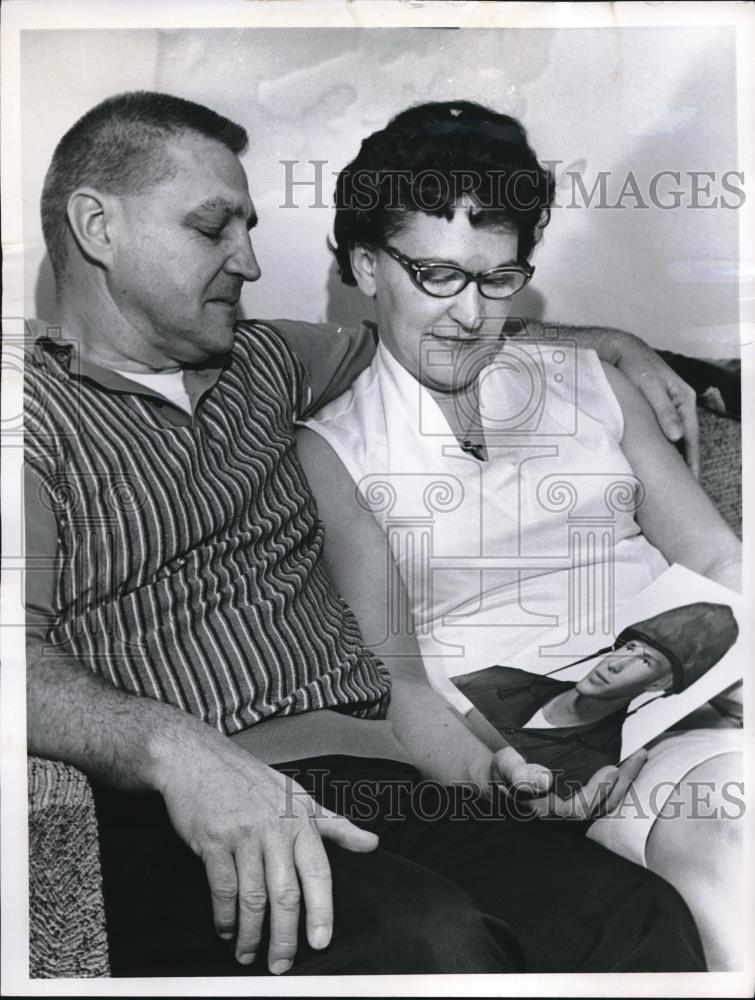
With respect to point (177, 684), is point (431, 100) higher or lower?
higher

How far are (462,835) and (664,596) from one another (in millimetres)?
563

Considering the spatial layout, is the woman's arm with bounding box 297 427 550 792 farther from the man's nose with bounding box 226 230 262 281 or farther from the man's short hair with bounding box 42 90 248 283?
the man's short hair with bounding box 42 90 248 283

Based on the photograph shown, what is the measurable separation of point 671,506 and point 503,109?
78cm

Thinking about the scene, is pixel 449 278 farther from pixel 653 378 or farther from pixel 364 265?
pixel 653 378

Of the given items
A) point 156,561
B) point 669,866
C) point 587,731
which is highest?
point 156,561

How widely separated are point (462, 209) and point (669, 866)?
1229 mm

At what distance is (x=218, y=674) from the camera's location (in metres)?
1.87

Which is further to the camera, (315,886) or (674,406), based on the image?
(674,406)

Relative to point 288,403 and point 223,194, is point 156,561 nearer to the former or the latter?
point 288,403

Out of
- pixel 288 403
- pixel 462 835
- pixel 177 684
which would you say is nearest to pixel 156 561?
pixel 177 684

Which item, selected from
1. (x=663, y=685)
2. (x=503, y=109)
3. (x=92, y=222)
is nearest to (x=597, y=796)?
(x=663, y=685)

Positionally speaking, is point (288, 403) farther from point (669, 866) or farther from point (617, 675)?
point (669, 866)

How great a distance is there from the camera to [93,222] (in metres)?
1.90

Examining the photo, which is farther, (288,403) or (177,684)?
(288,403)
